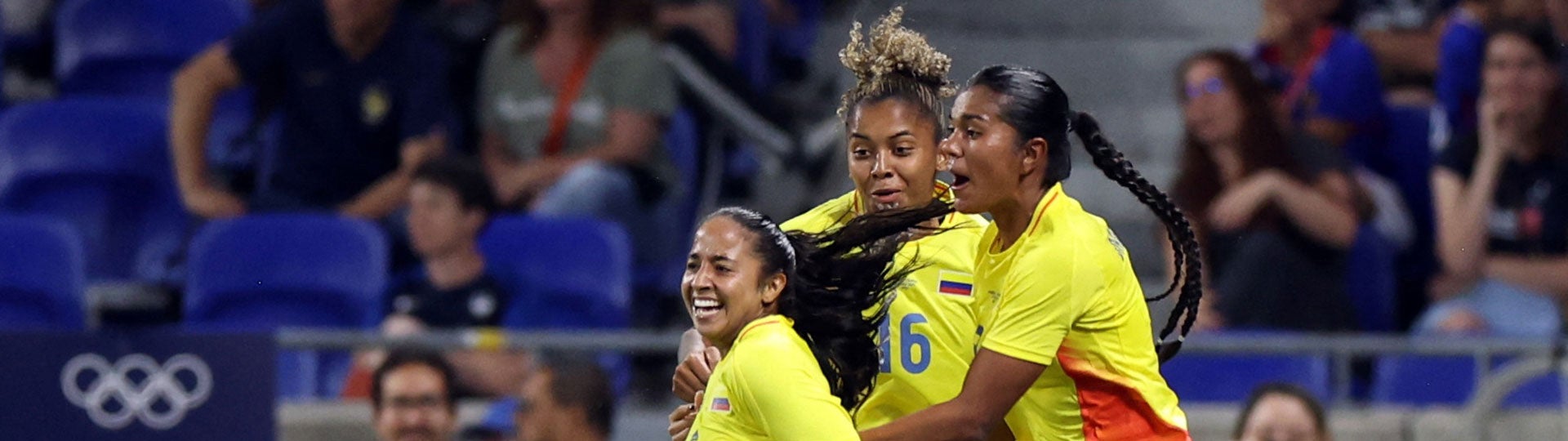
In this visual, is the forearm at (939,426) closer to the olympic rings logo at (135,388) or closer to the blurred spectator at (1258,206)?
the olympic rings logo at (135,388)

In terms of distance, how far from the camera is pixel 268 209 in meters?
8.55

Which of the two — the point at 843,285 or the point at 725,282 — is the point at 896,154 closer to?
the point at 843,285

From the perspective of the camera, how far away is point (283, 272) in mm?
8133

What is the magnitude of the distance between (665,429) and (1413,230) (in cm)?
310

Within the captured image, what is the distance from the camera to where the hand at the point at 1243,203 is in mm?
7934

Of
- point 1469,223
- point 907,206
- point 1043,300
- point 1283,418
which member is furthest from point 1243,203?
point 1043,300

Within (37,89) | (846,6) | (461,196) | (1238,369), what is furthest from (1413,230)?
(37,89)

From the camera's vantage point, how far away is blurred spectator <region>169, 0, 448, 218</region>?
28.2 ft

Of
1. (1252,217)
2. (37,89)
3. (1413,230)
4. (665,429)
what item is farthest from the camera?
(37,89)

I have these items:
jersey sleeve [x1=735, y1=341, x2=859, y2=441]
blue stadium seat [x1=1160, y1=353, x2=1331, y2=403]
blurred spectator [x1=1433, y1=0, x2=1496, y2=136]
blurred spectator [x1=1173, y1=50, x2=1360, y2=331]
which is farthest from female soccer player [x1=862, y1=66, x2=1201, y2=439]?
blurred spectator [x1=1433, y1=0, x2=1496, y2=136]

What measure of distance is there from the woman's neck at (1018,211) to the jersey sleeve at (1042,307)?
95mm

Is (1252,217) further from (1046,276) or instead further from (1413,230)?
(1046,276)

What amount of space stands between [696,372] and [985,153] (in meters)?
0.73

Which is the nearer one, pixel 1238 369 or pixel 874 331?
pixel 874 331
